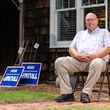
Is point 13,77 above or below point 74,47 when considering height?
below

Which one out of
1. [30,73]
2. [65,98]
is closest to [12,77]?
[30,73]

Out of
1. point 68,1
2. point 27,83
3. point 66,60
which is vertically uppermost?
point 68,1

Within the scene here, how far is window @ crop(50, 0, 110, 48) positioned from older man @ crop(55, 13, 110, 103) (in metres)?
2.65

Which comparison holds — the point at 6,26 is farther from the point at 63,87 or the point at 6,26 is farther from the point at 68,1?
the point at 63,87

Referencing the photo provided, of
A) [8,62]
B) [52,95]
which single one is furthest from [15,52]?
[52,95]

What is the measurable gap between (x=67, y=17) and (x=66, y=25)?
18 centimetres

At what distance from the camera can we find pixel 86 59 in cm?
740

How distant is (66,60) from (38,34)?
4189mm

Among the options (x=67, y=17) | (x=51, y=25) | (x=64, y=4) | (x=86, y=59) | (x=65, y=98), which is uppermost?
(x=64, y=4)

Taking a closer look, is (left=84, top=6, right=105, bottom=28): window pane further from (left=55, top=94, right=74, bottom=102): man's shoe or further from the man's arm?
(left=55, top=94, right=74, bottom=102): man's shoe

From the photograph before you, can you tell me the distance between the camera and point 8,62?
1500 cm

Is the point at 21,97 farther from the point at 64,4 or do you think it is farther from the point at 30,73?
the point at 64,4

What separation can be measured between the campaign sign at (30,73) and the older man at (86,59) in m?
3.64

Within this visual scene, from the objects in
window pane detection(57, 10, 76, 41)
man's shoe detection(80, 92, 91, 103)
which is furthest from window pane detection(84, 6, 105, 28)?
man's shoe detection(80, 92, 91, 103)
